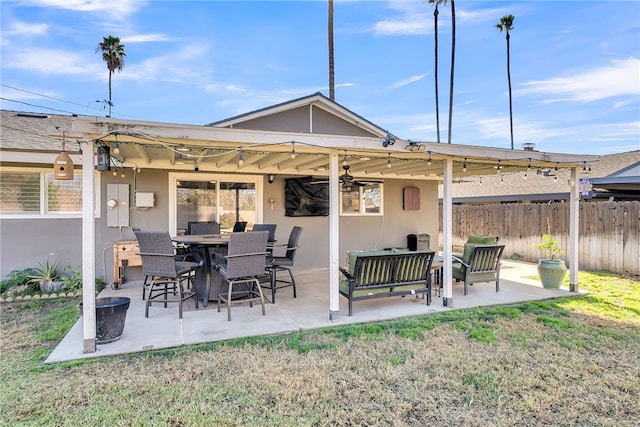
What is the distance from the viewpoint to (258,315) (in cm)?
486

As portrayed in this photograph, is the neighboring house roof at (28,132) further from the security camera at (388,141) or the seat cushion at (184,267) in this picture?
the security camera at (388,141)

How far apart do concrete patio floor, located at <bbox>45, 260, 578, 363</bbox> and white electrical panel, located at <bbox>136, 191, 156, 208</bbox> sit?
4.97ft

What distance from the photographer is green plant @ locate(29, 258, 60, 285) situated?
6.27 meters

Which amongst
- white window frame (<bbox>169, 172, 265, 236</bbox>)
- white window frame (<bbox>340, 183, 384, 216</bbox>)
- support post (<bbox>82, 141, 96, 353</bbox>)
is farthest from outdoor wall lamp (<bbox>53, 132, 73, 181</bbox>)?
white window frame (<bbox>340, 183, 384, 216</bbox>)

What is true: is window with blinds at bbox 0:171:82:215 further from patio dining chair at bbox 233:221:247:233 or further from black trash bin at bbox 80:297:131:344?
black trash bin at bbox 80:297:131:344

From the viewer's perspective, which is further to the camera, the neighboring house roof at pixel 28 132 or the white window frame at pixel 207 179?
the white window frame at pixel 207 179

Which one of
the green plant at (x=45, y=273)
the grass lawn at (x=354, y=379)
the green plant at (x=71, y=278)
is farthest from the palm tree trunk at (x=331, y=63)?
the grass lawn at (x=354, y=379)

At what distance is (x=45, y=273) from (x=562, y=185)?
43.9 ft

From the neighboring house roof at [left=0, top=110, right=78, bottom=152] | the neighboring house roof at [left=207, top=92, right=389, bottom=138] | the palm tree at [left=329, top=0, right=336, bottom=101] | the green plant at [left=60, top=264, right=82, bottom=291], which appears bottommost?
the green plant at [left=60, top=264, right=82, bottom=291]

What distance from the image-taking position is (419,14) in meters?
17.8

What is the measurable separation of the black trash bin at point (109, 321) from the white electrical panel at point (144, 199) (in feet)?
11.0

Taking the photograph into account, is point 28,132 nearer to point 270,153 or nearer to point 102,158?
point 102,158

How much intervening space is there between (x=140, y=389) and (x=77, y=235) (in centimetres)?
515

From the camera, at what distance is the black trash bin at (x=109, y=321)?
378cm
